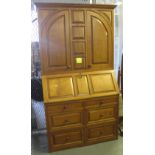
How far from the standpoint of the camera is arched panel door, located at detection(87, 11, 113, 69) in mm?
1746

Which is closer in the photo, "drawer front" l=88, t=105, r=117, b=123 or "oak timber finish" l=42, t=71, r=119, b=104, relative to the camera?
"oak timber finish" l=42, t=71, r=119, b=104

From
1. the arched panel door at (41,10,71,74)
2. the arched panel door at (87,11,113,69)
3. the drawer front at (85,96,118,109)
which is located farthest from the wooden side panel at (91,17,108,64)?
the drawer front at (85,96,118,109)

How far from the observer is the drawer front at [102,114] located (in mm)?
1794

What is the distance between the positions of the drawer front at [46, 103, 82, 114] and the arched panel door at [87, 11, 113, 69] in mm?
402

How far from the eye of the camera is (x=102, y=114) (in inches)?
71.7

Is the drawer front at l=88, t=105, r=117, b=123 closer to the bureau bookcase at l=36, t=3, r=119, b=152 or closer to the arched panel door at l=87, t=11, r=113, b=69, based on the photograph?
the bureau bookcase at l=36, t=3, r=119, b=152

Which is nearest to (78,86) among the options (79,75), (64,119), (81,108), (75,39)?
(79,75)

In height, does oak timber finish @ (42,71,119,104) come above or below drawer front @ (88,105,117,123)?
above

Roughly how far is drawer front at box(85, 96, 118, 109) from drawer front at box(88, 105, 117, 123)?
48 mm

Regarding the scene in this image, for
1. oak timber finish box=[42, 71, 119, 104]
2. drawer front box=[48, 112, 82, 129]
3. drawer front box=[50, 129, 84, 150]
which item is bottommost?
drawer front box=[50, 129, 84, 150]
